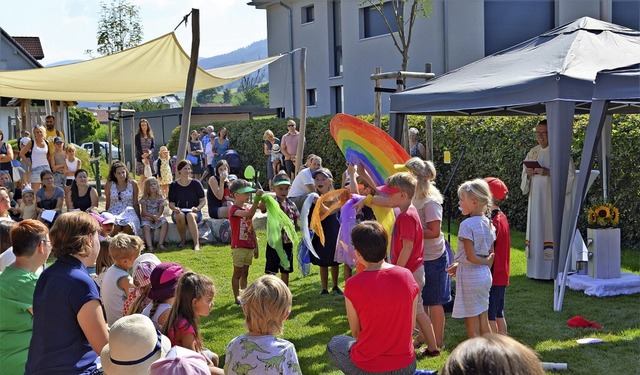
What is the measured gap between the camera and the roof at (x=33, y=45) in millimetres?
45094

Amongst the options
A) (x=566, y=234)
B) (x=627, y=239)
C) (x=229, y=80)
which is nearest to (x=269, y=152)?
(x=229, y=80)

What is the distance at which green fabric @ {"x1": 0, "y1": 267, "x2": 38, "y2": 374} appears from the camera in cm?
392

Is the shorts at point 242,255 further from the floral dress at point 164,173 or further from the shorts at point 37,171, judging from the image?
the floral dress at point 164,173

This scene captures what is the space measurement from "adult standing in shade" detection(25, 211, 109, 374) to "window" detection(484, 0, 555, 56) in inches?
822

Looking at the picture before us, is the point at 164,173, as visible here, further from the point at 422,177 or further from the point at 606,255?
the point at 422,177

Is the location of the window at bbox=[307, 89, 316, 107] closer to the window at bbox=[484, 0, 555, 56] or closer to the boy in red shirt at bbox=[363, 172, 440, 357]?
the window at bbox=[484, 0, 555, 56]

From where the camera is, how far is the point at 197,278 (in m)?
3.72

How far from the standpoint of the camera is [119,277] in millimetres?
4867

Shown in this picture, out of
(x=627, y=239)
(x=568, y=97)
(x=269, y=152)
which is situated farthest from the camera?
(x=269, y=152)

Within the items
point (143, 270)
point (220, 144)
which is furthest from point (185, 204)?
point (220, 144)

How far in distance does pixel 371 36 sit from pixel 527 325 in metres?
20.7

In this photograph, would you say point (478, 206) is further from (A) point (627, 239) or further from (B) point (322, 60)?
(B) point (322, 60)

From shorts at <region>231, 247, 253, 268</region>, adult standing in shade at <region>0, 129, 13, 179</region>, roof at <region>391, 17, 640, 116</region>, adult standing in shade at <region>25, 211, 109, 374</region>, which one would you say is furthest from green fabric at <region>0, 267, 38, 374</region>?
adult standing in shade at <region>0, 129, 13, 179</region>

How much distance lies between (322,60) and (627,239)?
2069 centimetres
